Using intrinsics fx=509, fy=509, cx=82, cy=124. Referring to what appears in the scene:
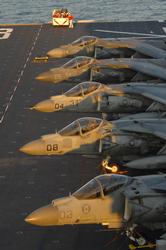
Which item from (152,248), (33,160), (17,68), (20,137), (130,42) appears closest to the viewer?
(152,248)

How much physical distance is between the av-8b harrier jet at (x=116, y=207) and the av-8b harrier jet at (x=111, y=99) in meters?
12.6

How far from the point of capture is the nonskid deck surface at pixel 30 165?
2427cm

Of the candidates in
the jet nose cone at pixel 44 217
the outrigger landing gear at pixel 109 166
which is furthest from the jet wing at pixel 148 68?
the jet nose cone at pixel 44 217

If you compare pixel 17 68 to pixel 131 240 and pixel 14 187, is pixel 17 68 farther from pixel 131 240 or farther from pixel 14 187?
pixel 131 240

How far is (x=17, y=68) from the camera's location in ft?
176

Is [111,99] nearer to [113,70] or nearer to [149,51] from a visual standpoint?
[113,70]

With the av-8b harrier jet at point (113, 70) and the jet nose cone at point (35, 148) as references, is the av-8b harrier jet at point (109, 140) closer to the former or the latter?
the jet nose cone at point (35, 148)

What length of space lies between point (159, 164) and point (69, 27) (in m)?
44.5

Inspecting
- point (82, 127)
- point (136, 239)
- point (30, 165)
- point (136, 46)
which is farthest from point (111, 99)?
point (136, 239)

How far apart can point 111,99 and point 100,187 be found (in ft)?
43.5

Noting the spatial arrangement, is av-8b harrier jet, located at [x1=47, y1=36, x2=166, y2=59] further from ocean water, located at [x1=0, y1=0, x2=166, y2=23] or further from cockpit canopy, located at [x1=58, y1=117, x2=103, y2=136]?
ocean water, located at [x1=0, y1=0, x2=166, y2=23]

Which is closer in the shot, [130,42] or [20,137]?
[20,137]

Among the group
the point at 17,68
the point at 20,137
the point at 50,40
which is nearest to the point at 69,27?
the point at 50,40

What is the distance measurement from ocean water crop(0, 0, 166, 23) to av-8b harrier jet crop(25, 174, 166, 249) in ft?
246
